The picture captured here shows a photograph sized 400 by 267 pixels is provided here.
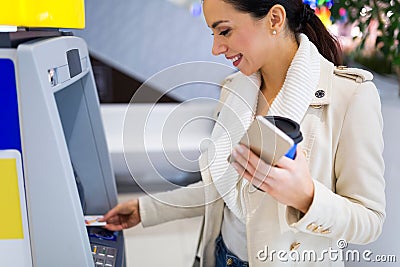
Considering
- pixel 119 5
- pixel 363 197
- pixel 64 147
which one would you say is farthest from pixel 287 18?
pixel 119 5

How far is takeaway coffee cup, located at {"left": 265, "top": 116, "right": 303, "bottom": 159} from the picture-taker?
800mm

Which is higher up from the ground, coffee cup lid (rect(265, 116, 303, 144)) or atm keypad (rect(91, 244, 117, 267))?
coffee cup lid (rect(265, 116, 303, 144))

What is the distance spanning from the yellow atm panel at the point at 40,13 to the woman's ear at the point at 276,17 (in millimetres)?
438

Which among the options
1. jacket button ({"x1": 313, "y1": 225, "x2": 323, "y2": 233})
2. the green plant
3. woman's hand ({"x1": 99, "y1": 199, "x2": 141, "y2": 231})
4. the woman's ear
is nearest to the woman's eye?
the woman's ear

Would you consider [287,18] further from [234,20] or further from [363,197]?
[363,197]

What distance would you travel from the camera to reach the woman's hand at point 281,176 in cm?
83

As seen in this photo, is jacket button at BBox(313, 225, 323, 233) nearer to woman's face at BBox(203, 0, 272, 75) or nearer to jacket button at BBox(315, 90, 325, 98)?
jacket button at BBox(315, 90, 325, 98)

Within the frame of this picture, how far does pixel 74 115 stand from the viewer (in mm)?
1330

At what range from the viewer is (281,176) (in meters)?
0.86

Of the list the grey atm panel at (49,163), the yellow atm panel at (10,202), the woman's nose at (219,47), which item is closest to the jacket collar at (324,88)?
the woman's nose at (219,47)

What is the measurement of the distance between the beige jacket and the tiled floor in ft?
0.68

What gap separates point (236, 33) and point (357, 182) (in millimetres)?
418

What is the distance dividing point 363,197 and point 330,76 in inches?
11.5

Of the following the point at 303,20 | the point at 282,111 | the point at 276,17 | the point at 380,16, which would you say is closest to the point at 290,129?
the point at 282,111
